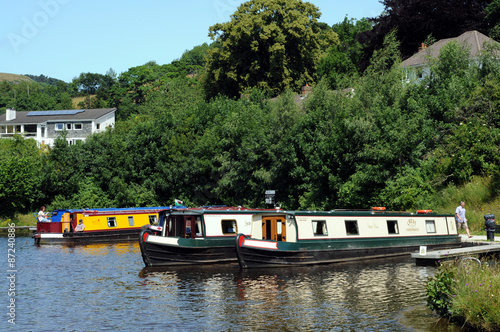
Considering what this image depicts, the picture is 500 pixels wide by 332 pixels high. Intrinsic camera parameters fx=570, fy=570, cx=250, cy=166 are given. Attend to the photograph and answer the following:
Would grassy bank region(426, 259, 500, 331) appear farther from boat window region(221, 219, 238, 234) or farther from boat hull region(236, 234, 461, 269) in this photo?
boat window region(221, 219, 238, 234)

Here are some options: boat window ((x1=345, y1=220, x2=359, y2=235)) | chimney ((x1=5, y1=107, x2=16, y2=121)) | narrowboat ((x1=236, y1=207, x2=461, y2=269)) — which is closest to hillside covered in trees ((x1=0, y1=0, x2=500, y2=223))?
narrowboat ((x1=236, y1=207, x2=461, y2=269))

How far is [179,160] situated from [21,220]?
61.5ft

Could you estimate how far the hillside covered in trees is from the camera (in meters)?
39.3

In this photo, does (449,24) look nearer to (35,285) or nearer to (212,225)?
(212,225)

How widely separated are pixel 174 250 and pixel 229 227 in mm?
3500

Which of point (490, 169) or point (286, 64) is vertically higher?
point (286, 64)

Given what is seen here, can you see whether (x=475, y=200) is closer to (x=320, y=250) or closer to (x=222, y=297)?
(x=320, y=250)

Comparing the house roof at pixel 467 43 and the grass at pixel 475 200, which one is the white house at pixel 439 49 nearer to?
the house roof at pixel 467 43

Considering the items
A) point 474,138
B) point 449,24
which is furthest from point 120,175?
point 449,24

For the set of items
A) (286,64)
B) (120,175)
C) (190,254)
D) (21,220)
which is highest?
(286,64)

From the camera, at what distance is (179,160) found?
2190 inches

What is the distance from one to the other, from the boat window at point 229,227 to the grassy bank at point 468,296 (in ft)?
50.9

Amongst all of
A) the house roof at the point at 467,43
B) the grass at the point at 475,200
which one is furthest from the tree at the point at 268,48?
the grass at the point at 475,200

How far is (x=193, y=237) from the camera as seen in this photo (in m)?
30.4
